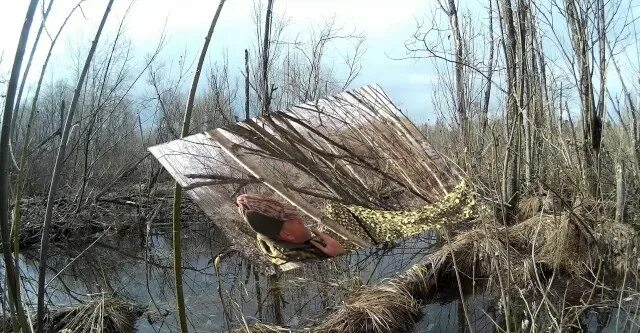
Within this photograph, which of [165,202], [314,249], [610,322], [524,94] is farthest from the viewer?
[165,202]

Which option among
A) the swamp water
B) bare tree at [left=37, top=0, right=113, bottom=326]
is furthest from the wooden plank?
bare tree at [left=37, top=0, right=113, bottom=326]

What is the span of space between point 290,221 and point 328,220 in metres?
0.26

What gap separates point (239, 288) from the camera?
17.8 ft

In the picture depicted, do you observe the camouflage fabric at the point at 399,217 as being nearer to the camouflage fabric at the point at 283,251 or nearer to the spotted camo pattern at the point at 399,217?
the spotted camo pattern at the point at 399,217

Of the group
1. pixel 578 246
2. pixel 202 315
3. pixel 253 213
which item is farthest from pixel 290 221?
pixel 578 246

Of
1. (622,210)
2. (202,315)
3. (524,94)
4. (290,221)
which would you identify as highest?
(524,94)

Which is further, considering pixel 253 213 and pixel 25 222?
pixel 25 222

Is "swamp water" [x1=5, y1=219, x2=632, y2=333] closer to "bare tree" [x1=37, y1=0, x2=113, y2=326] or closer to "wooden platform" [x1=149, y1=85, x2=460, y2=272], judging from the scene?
"wooden platform" [x1=149, y1=85, x2=460, y2=272]

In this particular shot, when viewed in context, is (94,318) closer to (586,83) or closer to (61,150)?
(61,150)

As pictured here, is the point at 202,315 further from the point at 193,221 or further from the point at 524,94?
the point at 193,221

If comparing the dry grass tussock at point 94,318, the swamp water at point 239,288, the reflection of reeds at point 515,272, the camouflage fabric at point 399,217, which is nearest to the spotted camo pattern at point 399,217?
the camouflage fabric at point 399,217

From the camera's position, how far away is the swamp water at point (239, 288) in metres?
4.81

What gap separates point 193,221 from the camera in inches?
423

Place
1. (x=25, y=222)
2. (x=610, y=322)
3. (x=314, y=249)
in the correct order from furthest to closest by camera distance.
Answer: (x=25, y=222), (x=610, y=322), (x=314, y=249)
